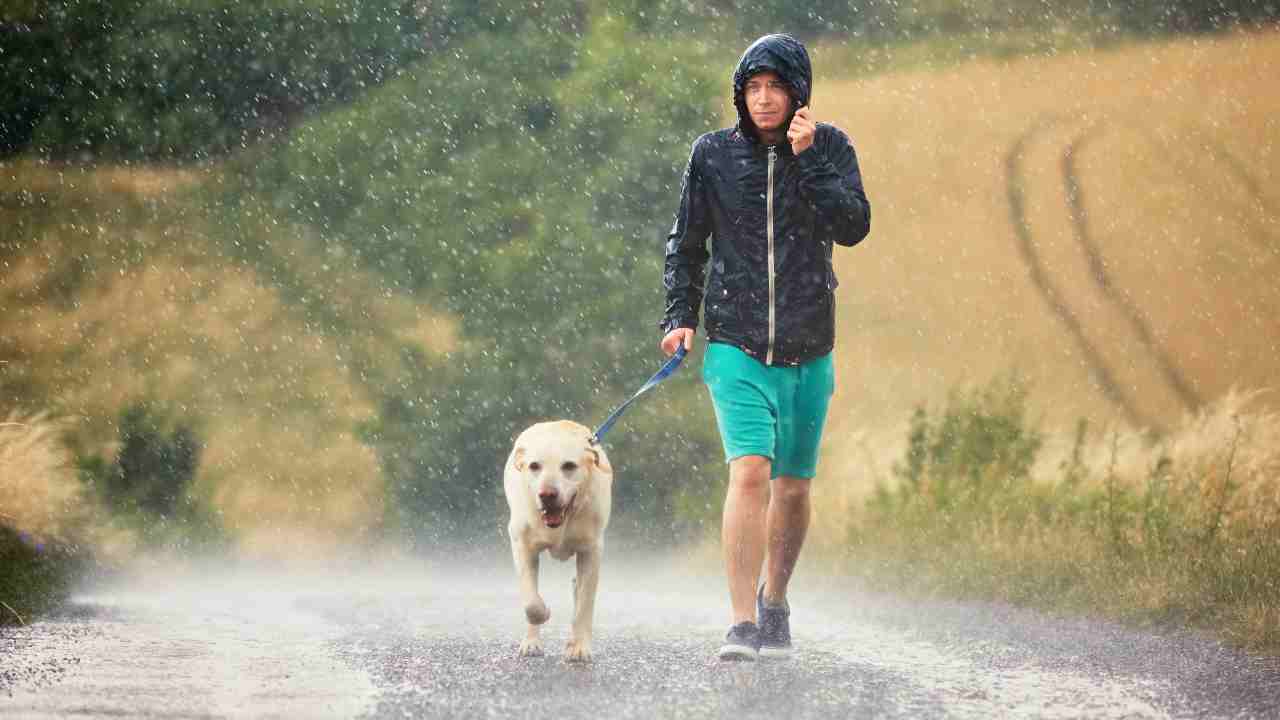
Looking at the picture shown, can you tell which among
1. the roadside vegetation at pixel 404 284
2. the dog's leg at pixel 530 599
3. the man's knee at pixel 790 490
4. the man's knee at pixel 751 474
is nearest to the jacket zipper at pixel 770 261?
the man's knee at pixel 751 474

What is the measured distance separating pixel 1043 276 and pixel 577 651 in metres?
13.9

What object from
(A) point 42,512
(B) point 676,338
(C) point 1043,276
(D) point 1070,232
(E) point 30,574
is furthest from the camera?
(D) point 1070,232

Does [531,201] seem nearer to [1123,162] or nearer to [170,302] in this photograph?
[170,302]


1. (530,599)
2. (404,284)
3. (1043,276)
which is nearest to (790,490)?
(530,599)

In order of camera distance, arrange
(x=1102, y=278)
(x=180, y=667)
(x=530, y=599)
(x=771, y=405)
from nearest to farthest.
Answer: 1. (x=180, y=667)
2. (x=771, y=405)
3. (x=530, y=599)
4. (x=1102, y=278)

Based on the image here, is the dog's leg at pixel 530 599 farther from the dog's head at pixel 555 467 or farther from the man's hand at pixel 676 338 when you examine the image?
the man's hand at pixel 676 338

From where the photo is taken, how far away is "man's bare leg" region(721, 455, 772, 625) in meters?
6.93

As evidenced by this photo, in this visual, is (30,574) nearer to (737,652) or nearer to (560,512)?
(560,512)

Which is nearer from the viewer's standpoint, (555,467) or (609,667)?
(609,667)

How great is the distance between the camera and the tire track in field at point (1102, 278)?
17.2m

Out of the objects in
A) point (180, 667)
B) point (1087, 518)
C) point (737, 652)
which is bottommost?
point (180, 667)

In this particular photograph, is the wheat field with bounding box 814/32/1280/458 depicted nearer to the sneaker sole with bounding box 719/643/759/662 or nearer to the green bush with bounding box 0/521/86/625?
the green bush with bounding box 0/521/86/625

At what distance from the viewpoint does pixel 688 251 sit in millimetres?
7328

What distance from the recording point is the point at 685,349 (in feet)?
24.0
